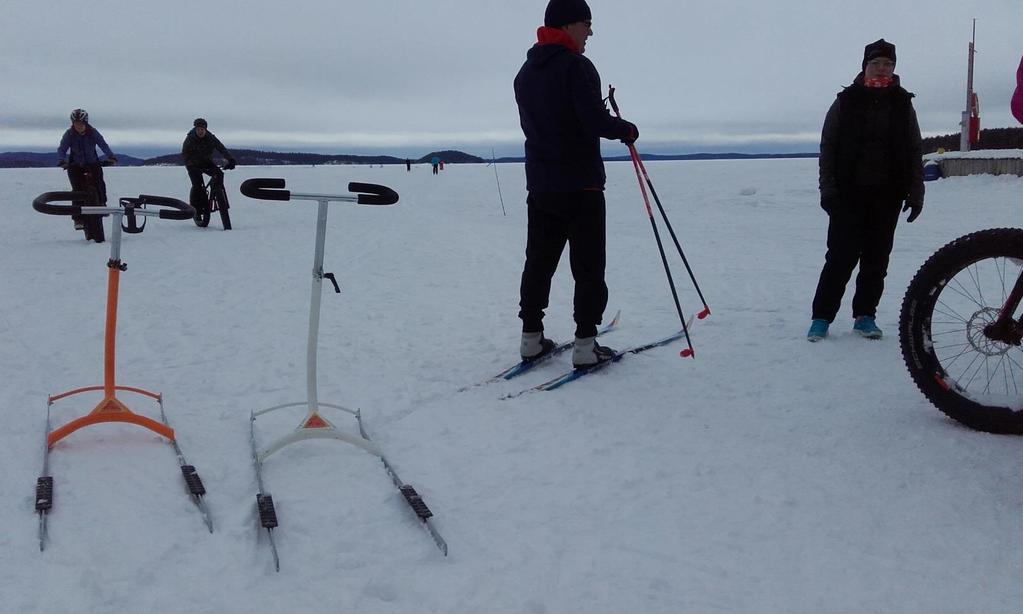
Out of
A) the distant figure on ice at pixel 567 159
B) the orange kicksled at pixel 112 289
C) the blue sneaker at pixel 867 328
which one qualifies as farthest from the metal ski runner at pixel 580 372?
the orange kicksled at pixel 112 289

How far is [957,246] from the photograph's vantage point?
3299 mm

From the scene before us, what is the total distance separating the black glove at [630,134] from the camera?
405 cm

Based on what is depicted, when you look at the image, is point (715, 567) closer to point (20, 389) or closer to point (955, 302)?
point (20, 389)

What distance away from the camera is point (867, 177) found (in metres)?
4.57

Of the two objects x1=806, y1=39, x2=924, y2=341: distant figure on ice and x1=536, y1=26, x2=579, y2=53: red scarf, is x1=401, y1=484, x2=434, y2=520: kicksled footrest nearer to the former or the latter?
x1=536, y1=26, x2=579, y2=53: red scarf

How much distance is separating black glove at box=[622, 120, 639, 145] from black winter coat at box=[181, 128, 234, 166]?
33.8 ft

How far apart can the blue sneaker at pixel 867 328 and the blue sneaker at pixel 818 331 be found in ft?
0.67

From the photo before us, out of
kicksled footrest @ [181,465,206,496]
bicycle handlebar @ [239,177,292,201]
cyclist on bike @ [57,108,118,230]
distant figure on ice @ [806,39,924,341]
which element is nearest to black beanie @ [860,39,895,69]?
distant figure on ice @ [806,39,924,341]

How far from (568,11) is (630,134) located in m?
0.74

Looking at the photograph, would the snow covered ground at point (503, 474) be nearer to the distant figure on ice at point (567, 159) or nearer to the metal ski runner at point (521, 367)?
the metal ski runner at point (521, 367)

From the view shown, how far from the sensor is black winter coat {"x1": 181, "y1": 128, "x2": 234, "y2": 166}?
41.8 ft

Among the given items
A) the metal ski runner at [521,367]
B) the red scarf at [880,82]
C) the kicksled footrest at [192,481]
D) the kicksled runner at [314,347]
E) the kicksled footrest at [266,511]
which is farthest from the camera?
the red scarf at [880,82]

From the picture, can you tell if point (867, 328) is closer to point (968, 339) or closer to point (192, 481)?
point (968, 339)

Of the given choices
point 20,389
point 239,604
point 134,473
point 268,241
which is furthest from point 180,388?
point 268,241
